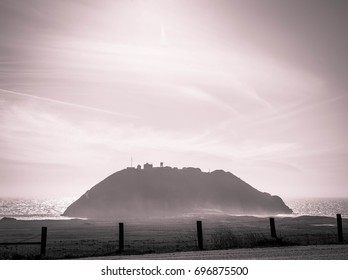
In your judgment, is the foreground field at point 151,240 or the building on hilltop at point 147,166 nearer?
the foreground field at point 151,240

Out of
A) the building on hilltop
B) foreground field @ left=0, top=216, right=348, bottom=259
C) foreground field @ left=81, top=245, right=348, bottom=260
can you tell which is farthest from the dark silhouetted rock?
foreground field @ left=81, top=245, right=348, bottom=260

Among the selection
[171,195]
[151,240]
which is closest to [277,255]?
[151,240]

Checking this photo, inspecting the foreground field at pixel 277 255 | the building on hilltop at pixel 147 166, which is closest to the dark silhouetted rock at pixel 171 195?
the building on hilltop at pixel 147 166

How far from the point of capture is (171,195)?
533ft

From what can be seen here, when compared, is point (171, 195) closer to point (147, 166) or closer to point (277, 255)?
point (147, 166)

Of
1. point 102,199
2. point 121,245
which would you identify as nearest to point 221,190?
point 102,199

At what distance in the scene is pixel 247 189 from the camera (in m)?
179

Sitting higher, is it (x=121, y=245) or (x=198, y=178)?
(x=198, y=178)

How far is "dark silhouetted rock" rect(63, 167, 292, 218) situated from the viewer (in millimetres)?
153875

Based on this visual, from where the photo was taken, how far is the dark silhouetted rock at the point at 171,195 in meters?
154

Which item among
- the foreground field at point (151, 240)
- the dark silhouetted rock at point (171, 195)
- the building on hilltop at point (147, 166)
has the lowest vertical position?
the foreground field at point (151, 240)

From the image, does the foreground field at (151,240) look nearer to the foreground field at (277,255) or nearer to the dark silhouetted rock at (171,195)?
the foreground field at (277,255)
